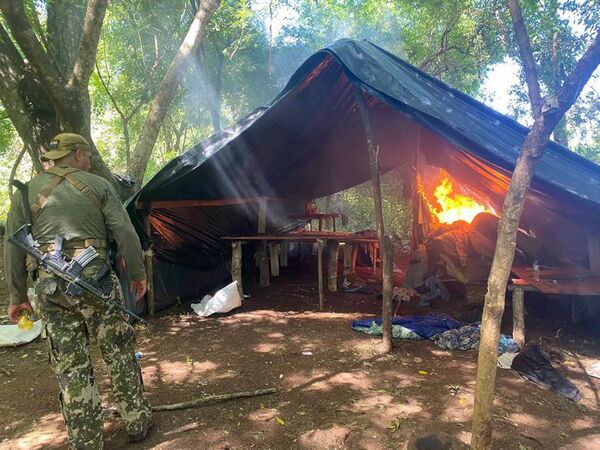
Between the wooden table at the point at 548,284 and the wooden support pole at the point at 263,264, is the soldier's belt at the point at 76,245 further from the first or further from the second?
the wooden support pole at the point at 263,264

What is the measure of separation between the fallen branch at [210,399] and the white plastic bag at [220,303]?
98.4 inches

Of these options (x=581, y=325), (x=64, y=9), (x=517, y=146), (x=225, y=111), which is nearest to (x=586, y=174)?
(x=517, y=146)

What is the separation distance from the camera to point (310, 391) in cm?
327

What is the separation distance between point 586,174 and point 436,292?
2418 millimetres

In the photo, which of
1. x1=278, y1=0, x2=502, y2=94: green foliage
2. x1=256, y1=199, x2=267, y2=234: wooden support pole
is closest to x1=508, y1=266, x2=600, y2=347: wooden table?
x1=256, y1=199, x2=267, y2=234: wooden support pole

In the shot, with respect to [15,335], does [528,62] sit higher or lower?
higher

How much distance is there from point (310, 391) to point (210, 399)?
81 cm

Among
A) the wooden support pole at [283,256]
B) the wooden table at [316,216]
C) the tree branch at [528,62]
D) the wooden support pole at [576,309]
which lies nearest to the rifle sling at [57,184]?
the tree branch at [528,62]

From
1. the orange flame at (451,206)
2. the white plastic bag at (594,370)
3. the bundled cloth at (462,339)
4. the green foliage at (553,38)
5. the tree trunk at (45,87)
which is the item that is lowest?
the white plastic bag at (594,370)

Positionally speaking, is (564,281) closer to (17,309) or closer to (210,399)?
(210,399)

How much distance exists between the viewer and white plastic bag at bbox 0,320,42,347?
453 centimetres

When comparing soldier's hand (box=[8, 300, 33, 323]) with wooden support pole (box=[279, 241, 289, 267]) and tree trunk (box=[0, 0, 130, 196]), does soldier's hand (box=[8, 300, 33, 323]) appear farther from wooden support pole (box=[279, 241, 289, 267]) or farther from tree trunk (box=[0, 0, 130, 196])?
wooden support pole (box=[279, 241, 289, 267])

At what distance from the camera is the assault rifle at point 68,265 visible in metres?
2.39

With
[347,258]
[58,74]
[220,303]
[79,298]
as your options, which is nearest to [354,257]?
[347,258]
